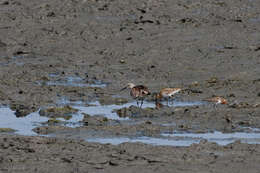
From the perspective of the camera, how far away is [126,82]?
15.0 m

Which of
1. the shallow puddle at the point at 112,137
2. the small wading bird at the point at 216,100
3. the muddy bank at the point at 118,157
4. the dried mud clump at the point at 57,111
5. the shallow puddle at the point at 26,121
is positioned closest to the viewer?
the muddy bank at the point at 118,157

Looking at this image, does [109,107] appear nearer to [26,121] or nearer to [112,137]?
[26,121]

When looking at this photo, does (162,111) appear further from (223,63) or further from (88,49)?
(88,49)

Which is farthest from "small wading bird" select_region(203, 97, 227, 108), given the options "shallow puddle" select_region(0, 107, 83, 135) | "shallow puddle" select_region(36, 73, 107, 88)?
"shallow puddle" select_region(36, 73, 107, 88)

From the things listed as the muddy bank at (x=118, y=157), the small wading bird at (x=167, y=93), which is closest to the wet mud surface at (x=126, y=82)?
the muddy bank at (x=118, y=157)

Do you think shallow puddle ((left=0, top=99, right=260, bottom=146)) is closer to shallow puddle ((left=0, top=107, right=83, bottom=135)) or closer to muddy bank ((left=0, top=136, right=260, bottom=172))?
shallow puddle ((left=0, top=107, right=83, bottom=135))

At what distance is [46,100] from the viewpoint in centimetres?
1338

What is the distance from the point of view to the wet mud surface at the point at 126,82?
378 inches

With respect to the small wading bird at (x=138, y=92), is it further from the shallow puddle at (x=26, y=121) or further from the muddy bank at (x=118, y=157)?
the muddy bank at (x=118, y=157)

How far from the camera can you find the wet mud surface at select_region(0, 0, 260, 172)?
9609mm

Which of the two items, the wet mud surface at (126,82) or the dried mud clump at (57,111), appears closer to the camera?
the wet mud surface at (126,82)

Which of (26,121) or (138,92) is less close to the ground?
(138,92)

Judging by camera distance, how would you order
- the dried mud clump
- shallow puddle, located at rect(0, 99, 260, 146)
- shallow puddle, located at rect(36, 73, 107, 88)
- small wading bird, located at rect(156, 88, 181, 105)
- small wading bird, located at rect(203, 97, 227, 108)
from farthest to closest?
1. shallow puddle, located at rect(36, 73, 107, 88)
2. small wading bird, located at rect(156, 88, 181, 105)
3. small wading bird, located at rect(203, 97, 227, 108)
4. the dried mud clump
5. shallow puddle, located at rect(0, 99, 260, 146)

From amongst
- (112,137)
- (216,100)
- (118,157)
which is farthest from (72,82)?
(118,157)
